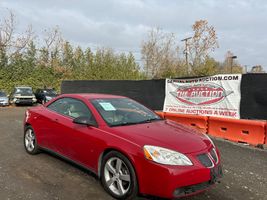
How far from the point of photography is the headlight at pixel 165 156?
3854mm

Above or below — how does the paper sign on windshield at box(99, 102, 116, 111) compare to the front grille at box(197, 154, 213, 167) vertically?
above

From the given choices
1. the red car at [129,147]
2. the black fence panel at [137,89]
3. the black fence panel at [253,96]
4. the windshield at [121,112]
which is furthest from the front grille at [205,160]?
the black fence panel at [137,89]

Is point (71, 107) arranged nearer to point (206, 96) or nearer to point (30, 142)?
point (30, 142)

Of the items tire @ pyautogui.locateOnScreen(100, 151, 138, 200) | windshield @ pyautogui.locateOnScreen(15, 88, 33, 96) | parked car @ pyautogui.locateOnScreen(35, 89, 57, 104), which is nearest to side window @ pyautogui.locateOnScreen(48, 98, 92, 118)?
tire @ pyautogui.locateOnScreen(100, 151, 138, 200)

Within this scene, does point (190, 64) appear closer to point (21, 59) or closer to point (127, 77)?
point (127, 77)

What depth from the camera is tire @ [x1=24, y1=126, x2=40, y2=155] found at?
640 centimetres

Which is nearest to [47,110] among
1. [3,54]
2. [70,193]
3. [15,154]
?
[15,154]

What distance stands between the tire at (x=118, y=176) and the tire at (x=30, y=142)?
7.93ft

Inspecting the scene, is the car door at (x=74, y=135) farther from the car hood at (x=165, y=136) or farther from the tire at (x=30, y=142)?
the tire at (x=30, y=142)

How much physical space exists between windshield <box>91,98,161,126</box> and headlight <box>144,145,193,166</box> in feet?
3.21

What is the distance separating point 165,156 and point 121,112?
1.56 metres

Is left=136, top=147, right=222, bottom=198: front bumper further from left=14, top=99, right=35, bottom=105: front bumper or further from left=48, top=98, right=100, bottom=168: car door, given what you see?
left=14, top=99, right=35, bottom=105: front bumper

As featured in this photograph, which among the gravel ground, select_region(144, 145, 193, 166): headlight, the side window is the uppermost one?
the side window

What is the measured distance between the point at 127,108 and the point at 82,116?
2.80 feet
